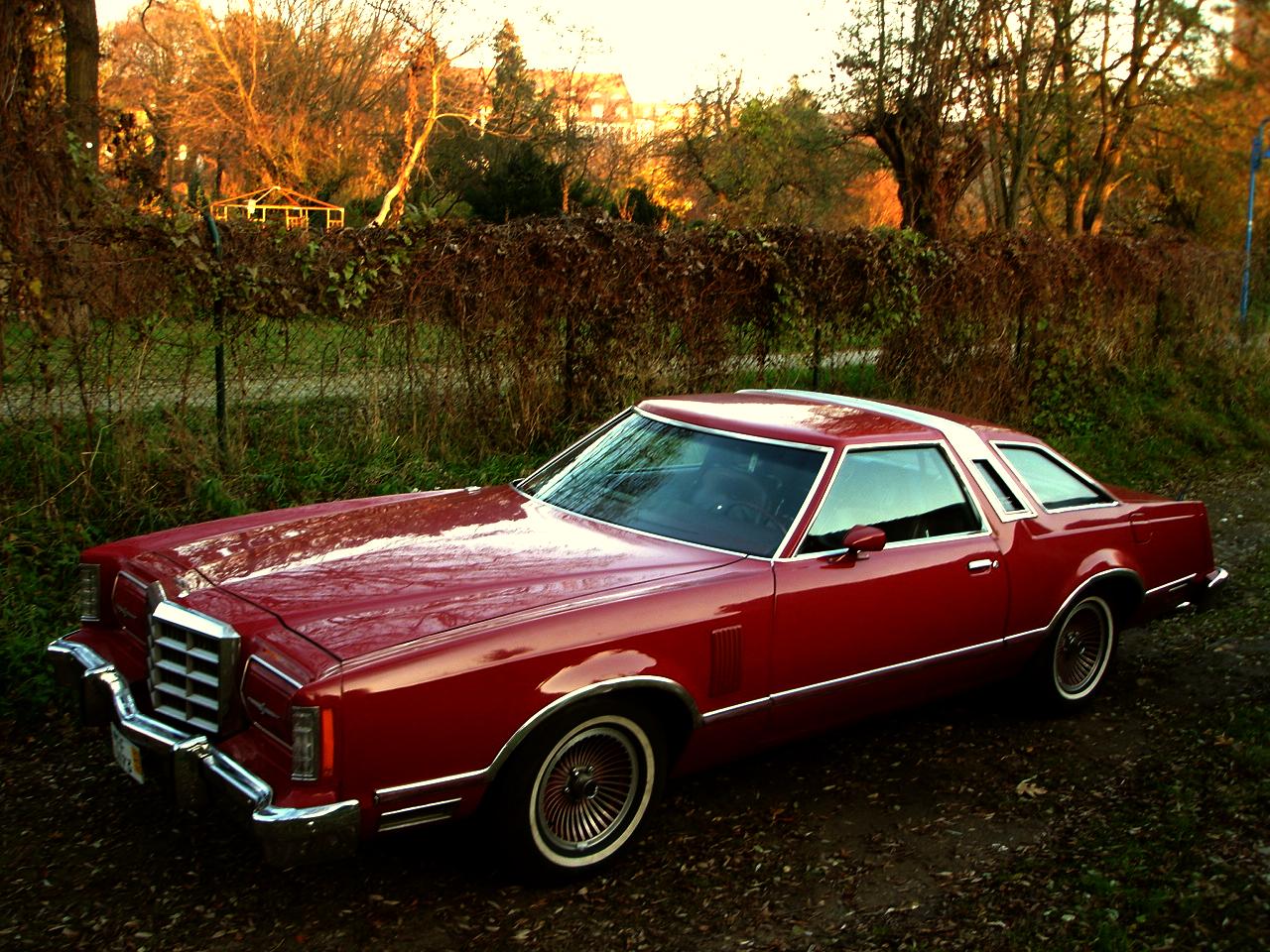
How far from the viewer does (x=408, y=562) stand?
14.0ft

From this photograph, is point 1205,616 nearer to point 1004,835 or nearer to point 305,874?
point 1004,835

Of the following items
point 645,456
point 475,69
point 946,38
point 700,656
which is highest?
point 475,69

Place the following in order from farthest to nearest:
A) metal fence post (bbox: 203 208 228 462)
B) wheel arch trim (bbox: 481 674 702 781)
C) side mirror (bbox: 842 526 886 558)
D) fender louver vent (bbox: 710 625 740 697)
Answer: metal fence post (bbox: 203 208 228 462) → side mirror (bbox: 842 526 886 558) → fender louver vent (bbox: 710 625 740 697) → wheel arch trim (bbox: 481 674 702 781)

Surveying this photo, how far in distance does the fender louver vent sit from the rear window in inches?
83.4

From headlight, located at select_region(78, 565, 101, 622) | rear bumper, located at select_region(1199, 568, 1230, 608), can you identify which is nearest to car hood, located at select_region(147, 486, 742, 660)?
headlight, located at select_region(78, 565, 101, 622)

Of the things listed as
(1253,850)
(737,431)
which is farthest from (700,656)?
(1253,850)

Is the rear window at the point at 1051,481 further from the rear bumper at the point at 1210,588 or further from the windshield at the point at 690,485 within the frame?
the windshield at the point at 690,485

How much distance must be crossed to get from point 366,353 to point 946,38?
12581 mm

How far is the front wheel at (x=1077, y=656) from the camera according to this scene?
5.54 metres

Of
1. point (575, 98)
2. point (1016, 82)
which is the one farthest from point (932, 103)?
point (575, 98)

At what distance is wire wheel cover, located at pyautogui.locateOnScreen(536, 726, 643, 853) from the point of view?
12.6 ft

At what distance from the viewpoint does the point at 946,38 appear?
1731cm

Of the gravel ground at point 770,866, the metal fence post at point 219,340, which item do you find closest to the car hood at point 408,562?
the gravel ground at point 770,866

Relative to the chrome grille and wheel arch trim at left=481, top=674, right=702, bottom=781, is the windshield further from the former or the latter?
the chrome grille
